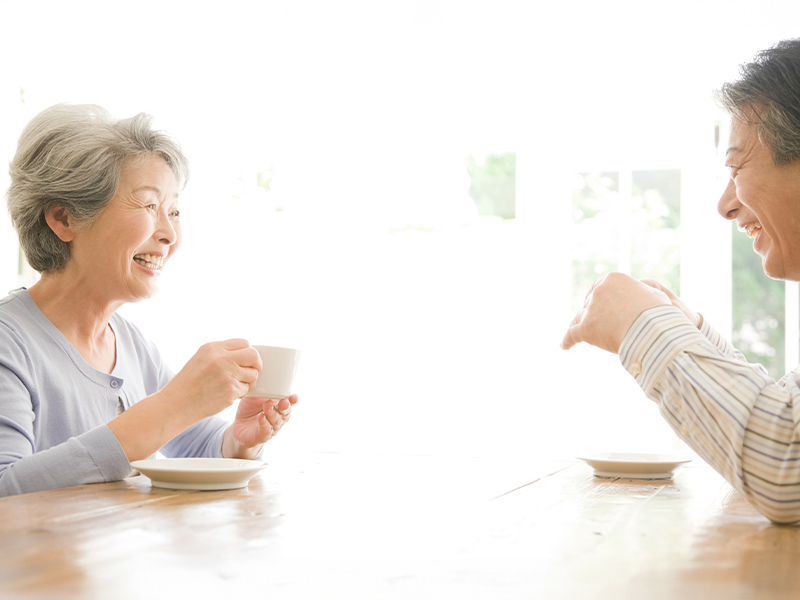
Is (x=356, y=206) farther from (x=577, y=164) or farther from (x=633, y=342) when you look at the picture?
(x=633, y=342)

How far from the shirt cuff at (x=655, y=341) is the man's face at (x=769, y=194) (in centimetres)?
32

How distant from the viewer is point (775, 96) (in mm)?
1085

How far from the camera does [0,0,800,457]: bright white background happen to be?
432 centimetres

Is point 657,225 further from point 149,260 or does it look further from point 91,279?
point 91,279

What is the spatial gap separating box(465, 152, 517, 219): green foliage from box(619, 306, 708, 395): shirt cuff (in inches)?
169

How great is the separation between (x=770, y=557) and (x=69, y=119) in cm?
148

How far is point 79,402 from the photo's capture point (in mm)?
1404

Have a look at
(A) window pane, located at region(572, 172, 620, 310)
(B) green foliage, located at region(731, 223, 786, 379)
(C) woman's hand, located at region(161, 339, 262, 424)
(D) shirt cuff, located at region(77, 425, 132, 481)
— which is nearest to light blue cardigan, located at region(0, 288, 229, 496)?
(D) shirt cuff, located at region(77, 425, 132, 481)

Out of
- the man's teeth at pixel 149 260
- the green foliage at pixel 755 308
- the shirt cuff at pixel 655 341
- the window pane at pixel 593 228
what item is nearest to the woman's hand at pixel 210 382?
the man's teeth at pixel 149 260

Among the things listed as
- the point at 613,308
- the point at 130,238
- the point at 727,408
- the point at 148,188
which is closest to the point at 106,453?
the point at 130,238

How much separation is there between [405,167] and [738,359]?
15.2ft

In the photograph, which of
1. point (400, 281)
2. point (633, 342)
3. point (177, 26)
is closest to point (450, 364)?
point (400, 281)

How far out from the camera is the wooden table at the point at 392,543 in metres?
0.60

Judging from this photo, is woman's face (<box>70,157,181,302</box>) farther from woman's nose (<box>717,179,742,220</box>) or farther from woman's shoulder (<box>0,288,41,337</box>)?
woman's nose (<box>717,179,742,220</box>)
